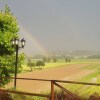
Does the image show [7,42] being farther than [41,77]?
No

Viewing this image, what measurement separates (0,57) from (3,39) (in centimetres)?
127

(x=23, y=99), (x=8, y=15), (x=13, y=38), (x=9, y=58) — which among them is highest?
(x=8, y=15)

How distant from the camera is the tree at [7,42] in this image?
893 inches

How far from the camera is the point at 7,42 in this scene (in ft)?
75.5

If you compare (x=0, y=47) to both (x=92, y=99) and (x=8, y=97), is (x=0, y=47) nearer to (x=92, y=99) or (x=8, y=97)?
(x=8, y=97)

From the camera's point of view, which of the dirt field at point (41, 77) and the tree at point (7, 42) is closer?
the tree at point (7, 42)

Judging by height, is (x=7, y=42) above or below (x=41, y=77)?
above

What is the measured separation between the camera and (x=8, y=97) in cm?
1154

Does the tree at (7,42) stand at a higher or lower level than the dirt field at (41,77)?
higher

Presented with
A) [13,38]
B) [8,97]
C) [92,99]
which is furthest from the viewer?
[13,38]

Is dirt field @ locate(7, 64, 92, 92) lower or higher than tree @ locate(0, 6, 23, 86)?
lower

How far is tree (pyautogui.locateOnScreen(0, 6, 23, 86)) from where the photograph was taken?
2267 centimetres

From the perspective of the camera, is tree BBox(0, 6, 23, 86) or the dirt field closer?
tree BBox(0, 6, 23, 86)

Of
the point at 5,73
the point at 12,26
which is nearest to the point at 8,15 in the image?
the point at 12,26
